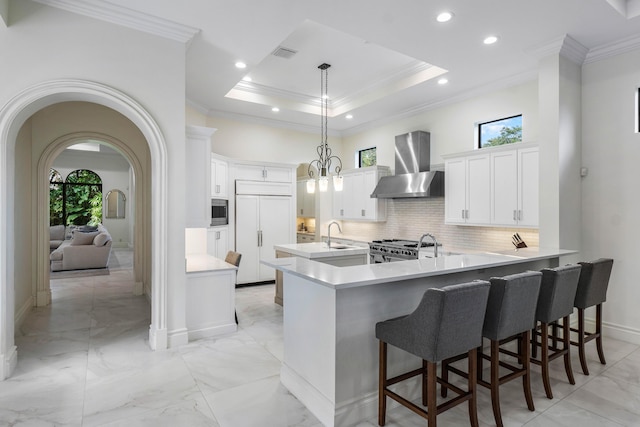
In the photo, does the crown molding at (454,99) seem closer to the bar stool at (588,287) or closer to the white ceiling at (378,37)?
the white ceiling at (378,37)

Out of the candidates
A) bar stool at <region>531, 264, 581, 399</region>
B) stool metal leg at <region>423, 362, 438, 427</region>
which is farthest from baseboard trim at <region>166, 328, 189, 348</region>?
bar stool at <region>531, 264, 581, 399</region>

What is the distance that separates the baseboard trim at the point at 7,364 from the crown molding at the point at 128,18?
117 inches

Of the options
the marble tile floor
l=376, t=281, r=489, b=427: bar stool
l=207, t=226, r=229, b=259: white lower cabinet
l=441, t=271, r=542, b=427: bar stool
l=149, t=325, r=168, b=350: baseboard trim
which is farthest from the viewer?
l=207, t=226, r=229, b=259: white lower cabinet

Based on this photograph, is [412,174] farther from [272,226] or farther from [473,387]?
[473,387]

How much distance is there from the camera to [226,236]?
638 centimetres

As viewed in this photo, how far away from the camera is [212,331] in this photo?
3982 millimetres

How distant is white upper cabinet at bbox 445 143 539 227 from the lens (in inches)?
176

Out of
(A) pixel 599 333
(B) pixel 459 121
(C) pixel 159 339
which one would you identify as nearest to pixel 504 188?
(B) pixel 459 121

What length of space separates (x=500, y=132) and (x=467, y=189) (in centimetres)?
99

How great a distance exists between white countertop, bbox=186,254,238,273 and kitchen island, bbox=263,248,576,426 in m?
1.55

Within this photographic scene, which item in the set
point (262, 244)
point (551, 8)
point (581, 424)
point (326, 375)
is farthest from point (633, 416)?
point (262, 244)

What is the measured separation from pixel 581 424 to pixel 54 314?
5.83m

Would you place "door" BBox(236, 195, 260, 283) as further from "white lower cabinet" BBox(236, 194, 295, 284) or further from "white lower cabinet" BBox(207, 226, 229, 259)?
"white lower cabinet" BBox(207, 226, 229, 259)

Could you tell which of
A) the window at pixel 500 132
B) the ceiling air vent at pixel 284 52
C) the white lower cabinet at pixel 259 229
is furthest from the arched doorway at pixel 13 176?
the window at pixel 500 132
